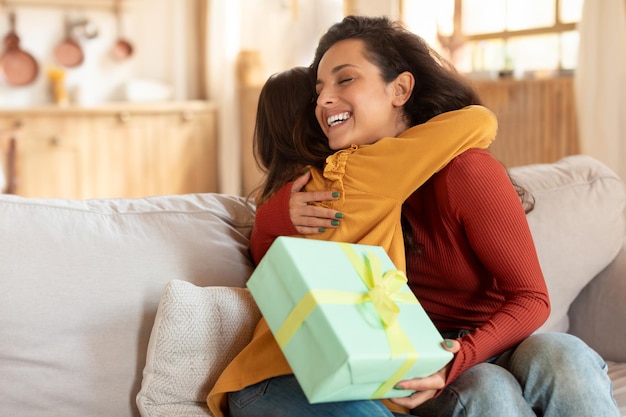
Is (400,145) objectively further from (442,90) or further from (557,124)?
(557,124)

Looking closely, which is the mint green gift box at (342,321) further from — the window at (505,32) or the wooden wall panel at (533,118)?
the window at (505,32)

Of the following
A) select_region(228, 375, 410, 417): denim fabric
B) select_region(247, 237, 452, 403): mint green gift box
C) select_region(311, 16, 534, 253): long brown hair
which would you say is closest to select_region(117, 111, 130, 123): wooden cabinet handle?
select_region(311, 16, 534, 253): long brown hair

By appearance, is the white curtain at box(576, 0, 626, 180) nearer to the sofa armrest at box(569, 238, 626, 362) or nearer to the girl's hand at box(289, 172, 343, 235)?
the sofa armrest at box(569, 238, 626, 362)

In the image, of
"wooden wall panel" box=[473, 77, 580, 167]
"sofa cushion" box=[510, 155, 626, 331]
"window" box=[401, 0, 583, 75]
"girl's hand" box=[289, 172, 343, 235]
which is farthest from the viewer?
"window" box=[401, 0, 583, 75]

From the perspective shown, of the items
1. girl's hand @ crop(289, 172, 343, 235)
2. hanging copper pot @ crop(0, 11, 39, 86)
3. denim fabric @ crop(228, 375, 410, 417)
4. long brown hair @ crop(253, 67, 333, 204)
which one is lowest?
denim fabric @ crop(228, 375, 410, 417)

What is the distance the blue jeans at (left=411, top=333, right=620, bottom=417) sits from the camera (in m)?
1.23

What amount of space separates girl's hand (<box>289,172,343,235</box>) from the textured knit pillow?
21 centimetres

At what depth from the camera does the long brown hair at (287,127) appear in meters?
1.62

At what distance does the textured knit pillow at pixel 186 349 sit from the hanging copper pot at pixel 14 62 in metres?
4.24

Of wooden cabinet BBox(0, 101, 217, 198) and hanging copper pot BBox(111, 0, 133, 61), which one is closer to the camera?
wooden cabinet BBox(0, 101, 217, 198)

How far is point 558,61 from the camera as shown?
3828 millimetres

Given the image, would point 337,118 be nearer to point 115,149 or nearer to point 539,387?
point 539,387

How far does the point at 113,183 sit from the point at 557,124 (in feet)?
9.64

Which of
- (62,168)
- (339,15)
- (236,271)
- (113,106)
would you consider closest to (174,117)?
(113,106)
